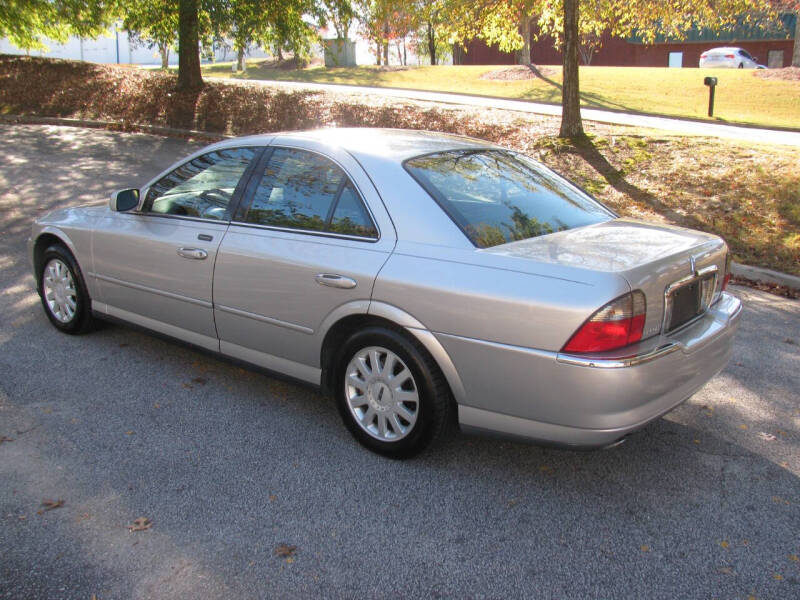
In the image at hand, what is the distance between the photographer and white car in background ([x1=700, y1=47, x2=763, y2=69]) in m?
37.6

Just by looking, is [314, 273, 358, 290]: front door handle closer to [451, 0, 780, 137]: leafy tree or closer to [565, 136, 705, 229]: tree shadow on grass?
[565, 136, 705, 229]: tree shadow on grass

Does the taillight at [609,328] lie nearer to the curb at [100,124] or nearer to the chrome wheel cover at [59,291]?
the chrome wheel cover at [59,291]

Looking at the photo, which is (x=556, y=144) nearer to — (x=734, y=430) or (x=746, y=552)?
(x=734, y=430)

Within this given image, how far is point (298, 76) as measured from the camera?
104ft

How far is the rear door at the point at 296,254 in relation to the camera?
389 centimetres

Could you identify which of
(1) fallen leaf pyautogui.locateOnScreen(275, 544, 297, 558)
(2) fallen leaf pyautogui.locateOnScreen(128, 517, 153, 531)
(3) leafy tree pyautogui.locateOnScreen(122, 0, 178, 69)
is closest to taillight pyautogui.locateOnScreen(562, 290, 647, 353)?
(1) fallen leaf pyautogui.locateOnScreen(275, 544, 297, 558)

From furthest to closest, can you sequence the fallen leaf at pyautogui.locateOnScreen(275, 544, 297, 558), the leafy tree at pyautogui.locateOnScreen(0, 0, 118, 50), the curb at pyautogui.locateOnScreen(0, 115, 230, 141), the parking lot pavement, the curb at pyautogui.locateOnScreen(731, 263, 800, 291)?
the leafy tree at pyautogui.locateOnScreen(0, 0, 118, 50) < the curb at pyautogui.locateOnScreen(0, 115, 230, 141) < the curb at pyautogui.locateOnScreen(731, 263, 800, 291) < the fallen leaf at pyautogui.locateOnScreen(275, 544, 297, 558) < the parking lot pavement

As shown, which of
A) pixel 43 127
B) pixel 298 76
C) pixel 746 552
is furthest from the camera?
pixel 298 76

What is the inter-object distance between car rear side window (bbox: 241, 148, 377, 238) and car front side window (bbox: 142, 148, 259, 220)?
0.25 metres

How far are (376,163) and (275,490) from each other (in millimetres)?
1808

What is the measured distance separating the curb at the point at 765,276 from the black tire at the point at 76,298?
22.0ft

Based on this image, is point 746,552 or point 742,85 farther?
point 742,85

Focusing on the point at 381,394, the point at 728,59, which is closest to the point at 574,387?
the point at 381,394

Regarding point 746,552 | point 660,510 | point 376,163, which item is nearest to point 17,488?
point 376,163
